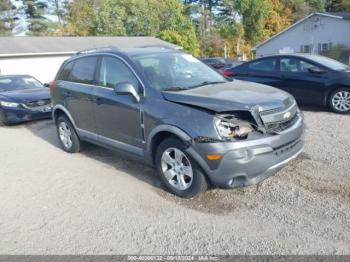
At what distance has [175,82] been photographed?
4.59 metres

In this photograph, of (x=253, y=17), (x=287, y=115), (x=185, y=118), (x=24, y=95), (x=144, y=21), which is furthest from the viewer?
(x=253, y=17)

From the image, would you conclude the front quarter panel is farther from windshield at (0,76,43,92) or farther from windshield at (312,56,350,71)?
windshield at (0,76,43,92)

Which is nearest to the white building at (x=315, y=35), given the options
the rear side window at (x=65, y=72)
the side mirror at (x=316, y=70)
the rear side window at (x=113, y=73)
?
the side mirror at (x=316, y=70)

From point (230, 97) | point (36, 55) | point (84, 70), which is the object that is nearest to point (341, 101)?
point (230, 97)

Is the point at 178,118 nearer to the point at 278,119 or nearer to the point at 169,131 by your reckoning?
the point at 169,131

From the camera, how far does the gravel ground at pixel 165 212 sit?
10.8ft

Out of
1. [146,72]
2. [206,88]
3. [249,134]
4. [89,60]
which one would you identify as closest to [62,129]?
[89,60]

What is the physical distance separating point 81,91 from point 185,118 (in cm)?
245

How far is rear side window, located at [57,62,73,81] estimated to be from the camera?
629 centimetres

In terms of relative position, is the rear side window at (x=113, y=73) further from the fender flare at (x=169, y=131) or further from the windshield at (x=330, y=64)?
the windshield at (x=330, y=64)

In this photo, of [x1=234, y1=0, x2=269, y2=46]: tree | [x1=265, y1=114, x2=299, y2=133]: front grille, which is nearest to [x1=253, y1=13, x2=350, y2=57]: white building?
[x1=234, y1=0, x2=269, y2=46]: tree

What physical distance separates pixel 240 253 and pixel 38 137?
626 cm

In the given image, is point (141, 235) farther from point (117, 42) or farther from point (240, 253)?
point (117, 42)

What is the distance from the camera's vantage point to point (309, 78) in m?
7.98
